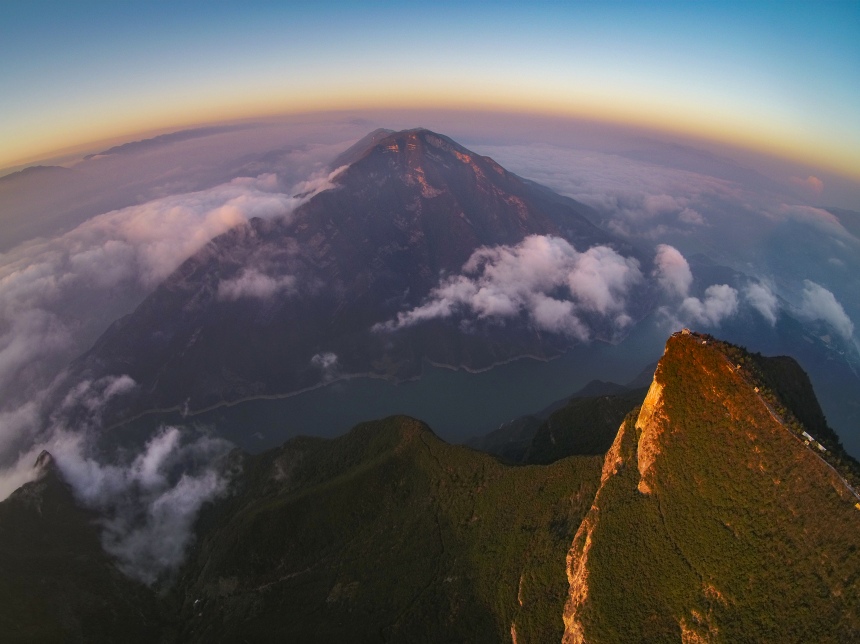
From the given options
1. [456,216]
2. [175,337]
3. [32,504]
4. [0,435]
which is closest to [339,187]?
[456,216]

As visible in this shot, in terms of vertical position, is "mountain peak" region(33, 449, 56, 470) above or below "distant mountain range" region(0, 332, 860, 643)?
below

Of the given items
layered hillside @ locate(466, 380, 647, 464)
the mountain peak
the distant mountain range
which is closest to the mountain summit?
the mountain peak

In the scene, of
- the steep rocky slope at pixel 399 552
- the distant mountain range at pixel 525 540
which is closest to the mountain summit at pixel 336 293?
the distant mountain range at pixel 525 540

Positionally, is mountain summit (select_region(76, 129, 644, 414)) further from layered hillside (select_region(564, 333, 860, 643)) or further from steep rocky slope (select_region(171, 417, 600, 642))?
layered hillside (select_region(564, 333, 860, 643))

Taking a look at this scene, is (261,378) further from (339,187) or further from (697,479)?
(697,479)

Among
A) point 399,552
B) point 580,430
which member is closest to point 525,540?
point 399,552
